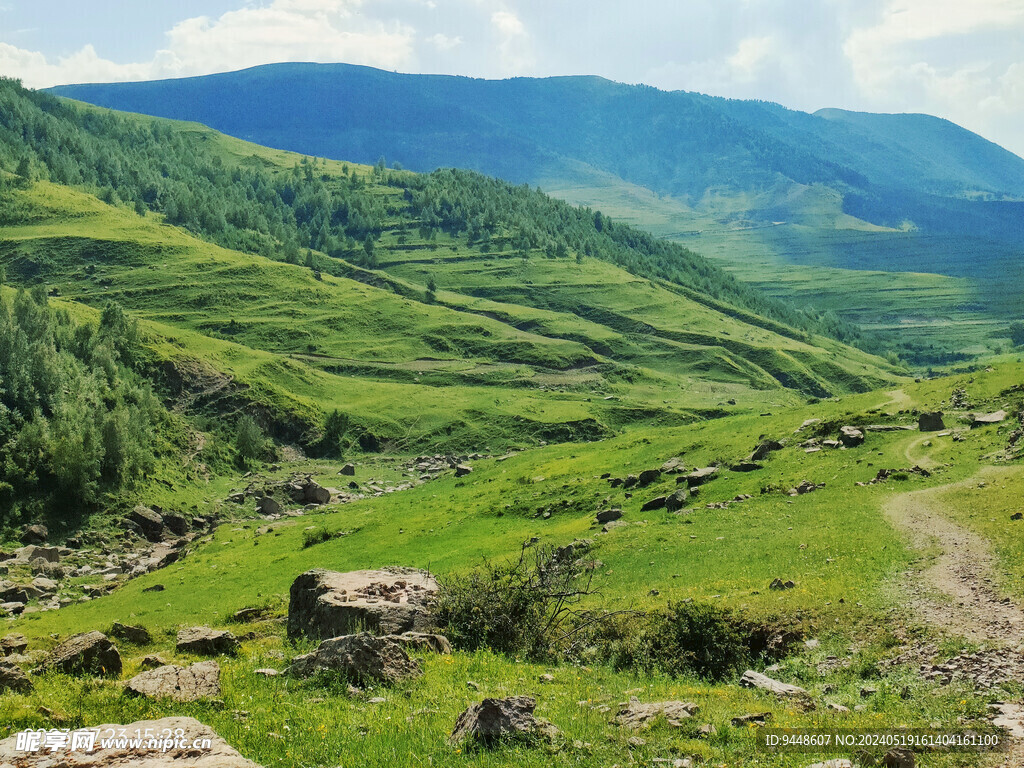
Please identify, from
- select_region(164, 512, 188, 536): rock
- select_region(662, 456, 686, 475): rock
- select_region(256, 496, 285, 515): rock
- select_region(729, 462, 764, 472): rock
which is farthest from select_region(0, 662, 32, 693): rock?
select_region(256, 496, 285, 515): rock

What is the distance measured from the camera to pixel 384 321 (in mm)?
188500

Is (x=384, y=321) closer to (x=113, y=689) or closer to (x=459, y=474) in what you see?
(x=459, y=474)

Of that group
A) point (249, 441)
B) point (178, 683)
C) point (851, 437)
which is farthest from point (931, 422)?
point (249, 441)

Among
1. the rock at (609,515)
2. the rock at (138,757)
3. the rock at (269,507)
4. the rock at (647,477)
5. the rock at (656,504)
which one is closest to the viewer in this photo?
the rock at (138,757)

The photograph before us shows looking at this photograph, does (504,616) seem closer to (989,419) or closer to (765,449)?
(765,449)

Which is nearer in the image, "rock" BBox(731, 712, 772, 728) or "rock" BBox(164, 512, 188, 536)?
"rock" BBox(731, 712, 772, 728)

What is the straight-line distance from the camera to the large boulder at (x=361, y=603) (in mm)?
25625

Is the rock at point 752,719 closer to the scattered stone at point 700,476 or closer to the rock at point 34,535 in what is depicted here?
the scattered stone at point 700,476

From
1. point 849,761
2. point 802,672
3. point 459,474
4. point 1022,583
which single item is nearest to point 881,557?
point 1022,583

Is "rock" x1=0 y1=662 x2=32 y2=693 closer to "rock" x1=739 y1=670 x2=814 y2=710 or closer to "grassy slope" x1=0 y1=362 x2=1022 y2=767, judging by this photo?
"grassy slope" x1=0 y1=362 x2=1022 y2=767

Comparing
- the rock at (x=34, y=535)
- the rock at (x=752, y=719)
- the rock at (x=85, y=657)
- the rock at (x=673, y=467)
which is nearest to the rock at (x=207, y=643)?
the rock at (x=85, y=657)

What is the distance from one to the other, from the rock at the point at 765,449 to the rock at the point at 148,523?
54.8 meters

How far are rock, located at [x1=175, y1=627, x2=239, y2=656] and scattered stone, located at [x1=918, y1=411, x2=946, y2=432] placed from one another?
160 feet

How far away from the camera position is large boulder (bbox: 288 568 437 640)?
2562 centimetres
